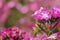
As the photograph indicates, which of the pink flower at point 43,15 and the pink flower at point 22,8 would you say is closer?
the pink flower at point 43,15

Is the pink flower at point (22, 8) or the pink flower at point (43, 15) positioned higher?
the pink flower at point (22, 8)

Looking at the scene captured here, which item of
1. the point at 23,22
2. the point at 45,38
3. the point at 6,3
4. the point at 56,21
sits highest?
the point at 6,3

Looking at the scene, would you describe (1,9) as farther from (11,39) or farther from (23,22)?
(11,39)

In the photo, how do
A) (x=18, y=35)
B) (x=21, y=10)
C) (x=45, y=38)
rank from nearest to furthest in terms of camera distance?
(x=45, y=38) → (x=18, y=35) → (x=21, y=10)

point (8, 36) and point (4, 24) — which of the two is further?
point (4, 24)

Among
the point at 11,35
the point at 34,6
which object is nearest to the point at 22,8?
the point at 34,6

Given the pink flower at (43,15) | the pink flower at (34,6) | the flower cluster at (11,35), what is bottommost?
the flower cluster at (11,35)

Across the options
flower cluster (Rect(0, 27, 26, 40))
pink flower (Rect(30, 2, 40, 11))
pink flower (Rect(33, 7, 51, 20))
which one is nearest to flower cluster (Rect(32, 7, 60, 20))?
pink flower (Rect(33, 7, 51, 20))

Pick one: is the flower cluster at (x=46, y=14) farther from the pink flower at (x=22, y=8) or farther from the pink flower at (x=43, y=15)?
the pink flower at (x=22, y=8)

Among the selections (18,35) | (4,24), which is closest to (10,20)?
(4,24)

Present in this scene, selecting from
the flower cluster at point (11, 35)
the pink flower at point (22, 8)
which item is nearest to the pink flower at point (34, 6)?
the pink flower at point (22, 8)

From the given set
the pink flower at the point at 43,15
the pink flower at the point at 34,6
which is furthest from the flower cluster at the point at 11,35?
the pink flower at the point at 34,6
